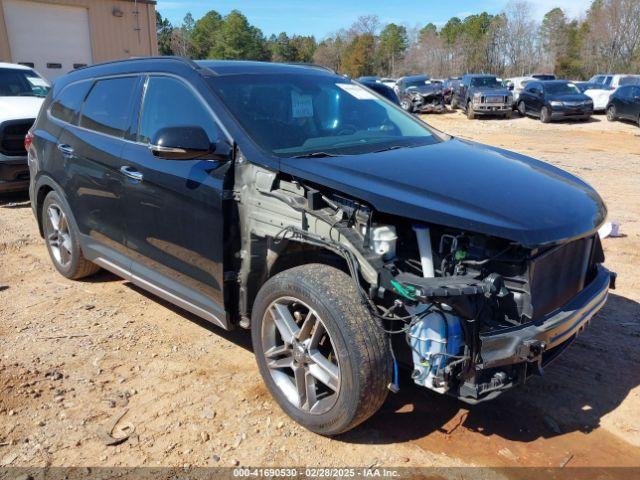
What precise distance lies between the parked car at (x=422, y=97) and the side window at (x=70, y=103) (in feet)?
75.8

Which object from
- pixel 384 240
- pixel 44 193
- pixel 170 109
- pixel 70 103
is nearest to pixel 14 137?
pixel 44 193

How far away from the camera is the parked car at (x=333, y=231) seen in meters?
2.64

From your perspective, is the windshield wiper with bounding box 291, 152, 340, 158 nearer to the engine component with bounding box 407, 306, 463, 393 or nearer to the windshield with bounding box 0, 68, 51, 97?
the engine component with bounding box 407, 306, 463, 393

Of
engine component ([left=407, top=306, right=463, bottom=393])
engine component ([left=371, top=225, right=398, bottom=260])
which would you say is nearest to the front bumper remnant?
engine component ([left=407, top=306, right=463, bottom=393])

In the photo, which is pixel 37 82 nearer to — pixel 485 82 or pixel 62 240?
pixel 62 240

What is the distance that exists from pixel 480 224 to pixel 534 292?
47cm

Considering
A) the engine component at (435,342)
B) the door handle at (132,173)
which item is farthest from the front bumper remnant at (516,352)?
the door handle at (132,173)

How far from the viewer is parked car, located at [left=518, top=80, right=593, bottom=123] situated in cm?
2197

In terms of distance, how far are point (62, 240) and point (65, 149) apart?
95 centimetres

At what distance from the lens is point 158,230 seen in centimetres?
378

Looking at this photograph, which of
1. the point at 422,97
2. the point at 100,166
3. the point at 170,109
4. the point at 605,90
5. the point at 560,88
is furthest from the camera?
the point at 422,97

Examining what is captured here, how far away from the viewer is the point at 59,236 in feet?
17.3

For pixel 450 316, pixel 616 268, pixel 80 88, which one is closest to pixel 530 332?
pixel 450 316

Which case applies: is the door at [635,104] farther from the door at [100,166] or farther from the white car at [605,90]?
the door at [100,166]
